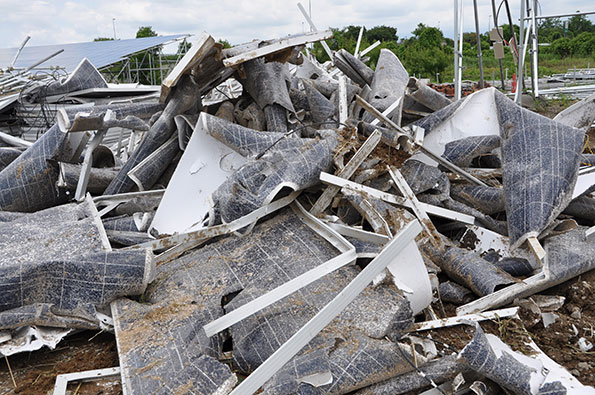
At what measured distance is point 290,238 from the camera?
3.03 m

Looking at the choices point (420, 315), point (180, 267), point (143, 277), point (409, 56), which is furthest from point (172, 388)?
point (409, 56)

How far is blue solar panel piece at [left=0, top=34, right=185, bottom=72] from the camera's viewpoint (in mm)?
10746

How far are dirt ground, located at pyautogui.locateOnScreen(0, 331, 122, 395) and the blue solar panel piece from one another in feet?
→ 27.6

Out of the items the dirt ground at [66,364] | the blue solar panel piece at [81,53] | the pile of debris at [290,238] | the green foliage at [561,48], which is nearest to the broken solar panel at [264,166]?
the pile of debris at [290,238]

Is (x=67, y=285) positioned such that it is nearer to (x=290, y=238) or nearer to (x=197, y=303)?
(x=197, y=303)

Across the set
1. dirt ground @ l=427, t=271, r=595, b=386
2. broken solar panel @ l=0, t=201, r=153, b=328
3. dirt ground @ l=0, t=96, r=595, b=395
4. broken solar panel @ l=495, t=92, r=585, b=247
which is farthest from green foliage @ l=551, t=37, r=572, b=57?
broken solar panel @ l=0, t=201, r=153, b=328

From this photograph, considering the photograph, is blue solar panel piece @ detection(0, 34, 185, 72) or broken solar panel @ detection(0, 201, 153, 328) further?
blue solar panel piece @ detection(0, 34, 185, 72)

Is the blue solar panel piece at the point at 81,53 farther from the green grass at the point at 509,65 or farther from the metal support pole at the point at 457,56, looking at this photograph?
the green grass at the point at 509,65

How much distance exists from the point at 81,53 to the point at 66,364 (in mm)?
11555

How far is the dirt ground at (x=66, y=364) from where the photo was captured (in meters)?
2.36

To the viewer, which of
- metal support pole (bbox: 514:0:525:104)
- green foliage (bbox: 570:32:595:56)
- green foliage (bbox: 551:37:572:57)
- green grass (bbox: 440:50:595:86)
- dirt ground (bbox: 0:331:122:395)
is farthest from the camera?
green foliage (bbox: 551:37:572:57)

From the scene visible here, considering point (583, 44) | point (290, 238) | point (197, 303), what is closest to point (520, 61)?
point (290, 238)

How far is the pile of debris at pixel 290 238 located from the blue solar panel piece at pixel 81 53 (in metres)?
7.06

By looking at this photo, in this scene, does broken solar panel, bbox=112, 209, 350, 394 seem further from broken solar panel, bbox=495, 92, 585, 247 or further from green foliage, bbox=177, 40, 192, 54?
green foliage, bbox=177, 40, 192, 54
